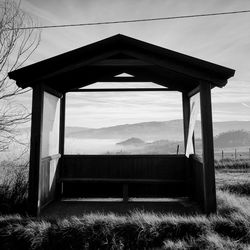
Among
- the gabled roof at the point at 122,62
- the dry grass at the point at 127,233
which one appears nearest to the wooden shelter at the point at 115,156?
the gabled roof at the point at 122,62

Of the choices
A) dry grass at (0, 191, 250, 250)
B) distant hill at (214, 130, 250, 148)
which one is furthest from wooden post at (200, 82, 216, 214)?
distant hill at (214, 130, 250, 148)

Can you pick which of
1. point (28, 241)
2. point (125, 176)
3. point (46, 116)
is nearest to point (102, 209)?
point (125, 176)

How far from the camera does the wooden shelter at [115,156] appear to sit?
185 inches

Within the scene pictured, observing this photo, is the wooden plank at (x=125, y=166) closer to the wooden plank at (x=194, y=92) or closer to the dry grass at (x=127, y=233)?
the wooden plank at (x=194, y=92)

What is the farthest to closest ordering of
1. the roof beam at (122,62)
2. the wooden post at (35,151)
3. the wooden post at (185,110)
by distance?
1. the wooden post at (185,110)
2. the roof beam at (122,62)
3. the wooden post at (35,151)

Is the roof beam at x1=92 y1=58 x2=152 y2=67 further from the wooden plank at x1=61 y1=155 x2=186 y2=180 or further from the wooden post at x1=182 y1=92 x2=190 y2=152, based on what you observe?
the wooden plank at x1=61 y1=155 x2=186 y2=180

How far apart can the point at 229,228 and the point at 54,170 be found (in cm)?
399

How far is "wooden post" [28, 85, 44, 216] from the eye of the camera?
4582mm

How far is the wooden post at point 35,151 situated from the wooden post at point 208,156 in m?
3.20

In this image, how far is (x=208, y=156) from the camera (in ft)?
15.3

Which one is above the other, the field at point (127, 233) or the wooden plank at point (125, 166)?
the wooden plank at point (125, 166)

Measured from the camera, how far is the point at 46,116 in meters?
5.29

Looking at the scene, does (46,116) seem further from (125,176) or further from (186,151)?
(186,151)

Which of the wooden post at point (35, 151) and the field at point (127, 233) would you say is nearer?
the field at point (127, 233)
